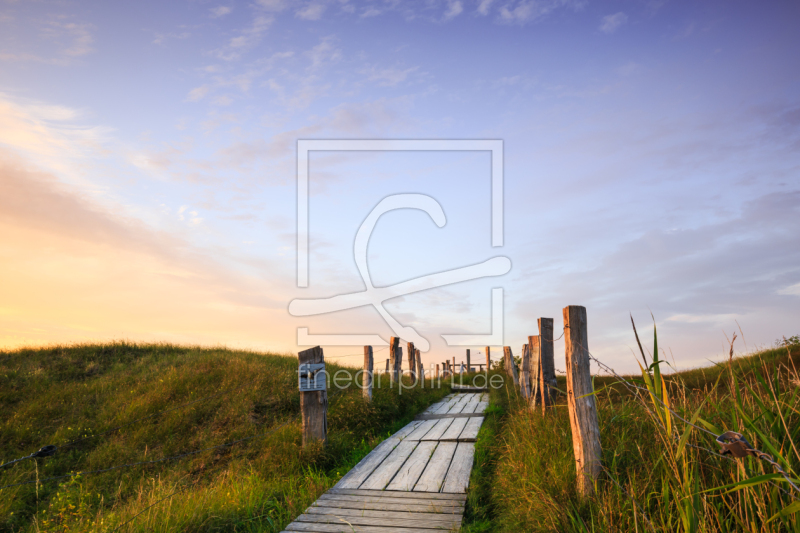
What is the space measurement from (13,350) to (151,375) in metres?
6.72

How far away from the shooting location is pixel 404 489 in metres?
5.50

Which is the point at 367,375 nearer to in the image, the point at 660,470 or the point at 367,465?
the point at 367,465

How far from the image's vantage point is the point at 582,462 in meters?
4.28

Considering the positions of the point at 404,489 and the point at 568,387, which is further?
the point at 404,489

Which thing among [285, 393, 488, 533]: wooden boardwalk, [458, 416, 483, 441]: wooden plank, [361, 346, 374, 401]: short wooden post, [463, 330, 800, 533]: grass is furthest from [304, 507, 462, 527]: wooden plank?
[361, 346, 374, 401]: short wooden post

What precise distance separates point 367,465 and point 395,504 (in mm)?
1616

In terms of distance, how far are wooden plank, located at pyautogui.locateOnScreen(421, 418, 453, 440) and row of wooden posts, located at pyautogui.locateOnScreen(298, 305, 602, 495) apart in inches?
63.8

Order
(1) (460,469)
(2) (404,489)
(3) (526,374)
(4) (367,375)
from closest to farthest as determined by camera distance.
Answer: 1. (2) (404,489)
2. (1) (460,469)
3. (4) (367,375)
4. (3) (526,374)

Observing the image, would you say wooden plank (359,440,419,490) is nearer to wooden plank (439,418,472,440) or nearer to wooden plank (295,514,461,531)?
wooden plank (439,418,472,440)

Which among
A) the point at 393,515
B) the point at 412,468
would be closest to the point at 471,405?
the point at 412,468

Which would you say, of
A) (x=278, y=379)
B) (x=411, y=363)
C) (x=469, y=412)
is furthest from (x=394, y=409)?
(x=411, y=363)

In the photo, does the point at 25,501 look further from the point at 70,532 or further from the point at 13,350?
the point at 13,350

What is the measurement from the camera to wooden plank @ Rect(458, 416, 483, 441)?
8.00 meters

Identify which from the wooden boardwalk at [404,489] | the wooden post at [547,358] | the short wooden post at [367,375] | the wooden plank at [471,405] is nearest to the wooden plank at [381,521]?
the wooden boardwalk at [404,489]
